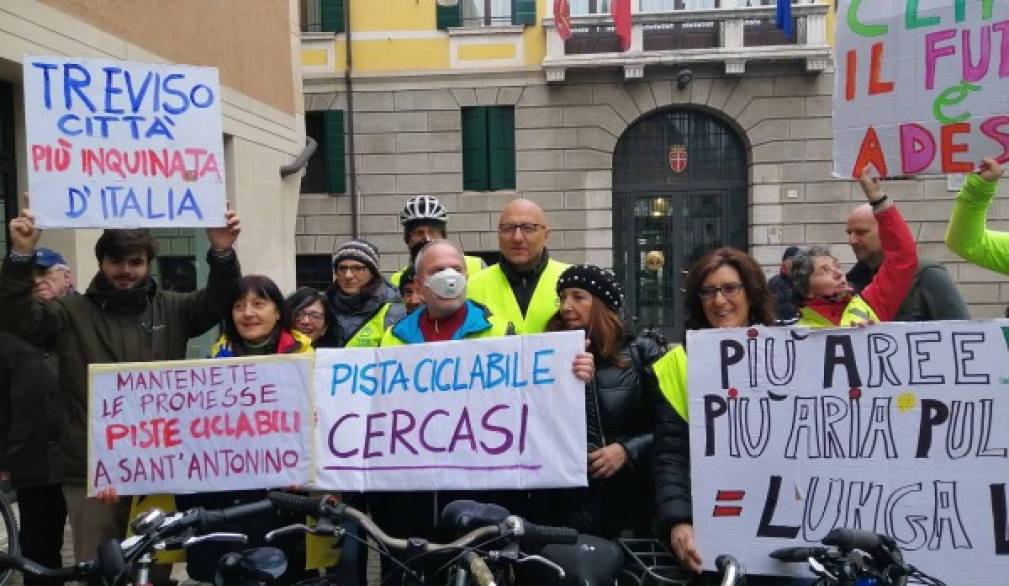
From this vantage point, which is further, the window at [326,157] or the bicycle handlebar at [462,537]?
the window at [326,157]

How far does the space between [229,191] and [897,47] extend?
26.0 feet

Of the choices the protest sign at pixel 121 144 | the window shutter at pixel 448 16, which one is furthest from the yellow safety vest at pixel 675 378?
the window shutter at pixel 448 16

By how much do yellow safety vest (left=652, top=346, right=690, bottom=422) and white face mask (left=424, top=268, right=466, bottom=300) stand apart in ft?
2.59

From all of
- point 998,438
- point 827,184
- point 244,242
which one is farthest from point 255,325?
point 827,184

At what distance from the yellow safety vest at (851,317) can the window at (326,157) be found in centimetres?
1453

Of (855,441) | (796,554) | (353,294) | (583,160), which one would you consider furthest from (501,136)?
(796,554)

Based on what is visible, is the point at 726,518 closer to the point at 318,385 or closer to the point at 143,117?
the point at 318,385

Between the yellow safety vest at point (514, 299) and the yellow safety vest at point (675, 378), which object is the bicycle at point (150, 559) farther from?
the yellow safety vest at point (514, 299)

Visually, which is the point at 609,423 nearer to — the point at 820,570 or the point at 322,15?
the point at 820,570

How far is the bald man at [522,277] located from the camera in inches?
149

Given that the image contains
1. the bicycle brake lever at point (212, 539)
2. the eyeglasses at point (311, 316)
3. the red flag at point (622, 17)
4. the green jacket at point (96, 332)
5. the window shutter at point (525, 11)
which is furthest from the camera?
the window shutter at point (525, 11)

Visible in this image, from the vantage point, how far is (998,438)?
267 cm

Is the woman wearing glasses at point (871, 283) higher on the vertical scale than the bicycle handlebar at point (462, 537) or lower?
higher

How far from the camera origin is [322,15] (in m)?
17.4
